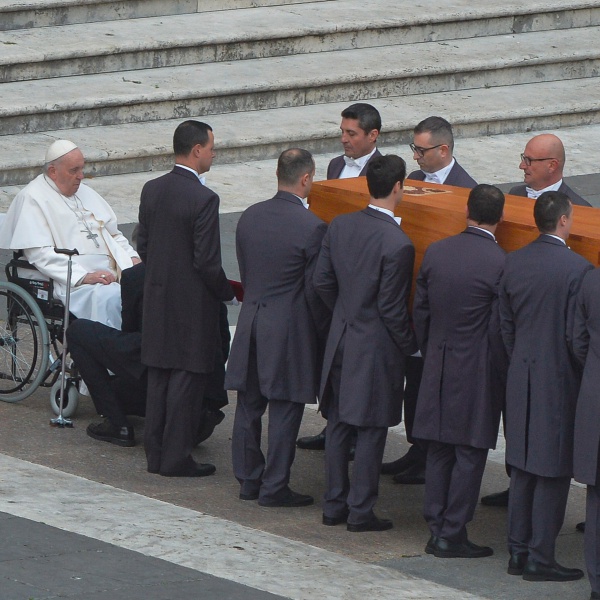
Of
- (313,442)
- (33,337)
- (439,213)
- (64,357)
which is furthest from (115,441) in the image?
(439,213)

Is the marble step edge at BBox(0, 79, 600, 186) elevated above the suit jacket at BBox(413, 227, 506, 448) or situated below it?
above

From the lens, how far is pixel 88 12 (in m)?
14.0

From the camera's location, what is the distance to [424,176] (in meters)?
7.62

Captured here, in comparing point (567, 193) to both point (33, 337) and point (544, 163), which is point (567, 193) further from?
point (33, 337)

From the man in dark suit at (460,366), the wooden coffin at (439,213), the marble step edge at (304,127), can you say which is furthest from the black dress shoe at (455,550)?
the marble step edge at (304,127)

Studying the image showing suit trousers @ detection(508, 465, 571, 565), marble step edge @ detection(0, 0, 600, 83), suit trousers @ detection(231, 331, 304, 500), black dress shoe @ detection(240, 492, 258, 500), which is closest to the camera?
suit trousers @ detection(508, 465, 571, 565)

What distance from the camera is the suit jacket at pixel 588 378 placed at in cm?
560

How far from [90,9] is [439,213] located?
329 inches

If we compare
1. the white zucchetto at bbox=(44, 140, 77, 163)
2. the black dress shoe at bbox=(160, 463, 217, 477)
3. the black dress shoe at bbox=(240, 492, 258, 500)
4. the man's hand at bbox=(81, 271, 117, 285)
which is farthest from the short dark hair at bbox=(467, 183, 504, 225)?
the white zucchetto at bbox=(44, 140, 77, 163)

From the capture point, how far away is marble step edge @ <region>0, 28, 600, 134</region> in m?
12.8

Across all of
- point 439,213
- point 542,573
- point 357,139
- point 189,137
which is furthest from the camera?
point 357,139

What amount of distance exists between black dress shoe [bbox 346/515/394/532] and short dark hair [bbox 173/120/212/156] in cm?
189

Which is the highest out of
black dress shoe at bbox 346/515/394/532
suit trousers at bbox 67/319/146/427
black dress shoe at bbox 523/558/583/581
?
suit trousers at bbox 67/319/146/427

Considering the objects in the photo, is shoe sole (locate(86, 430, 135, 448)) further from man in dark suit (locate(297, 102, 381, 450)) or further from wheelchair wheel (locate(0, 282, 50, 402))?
man in dark suit (locate(297, 102, 381, 450))
